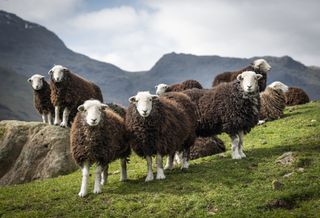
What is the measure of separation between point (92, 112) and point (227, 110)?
243 inches

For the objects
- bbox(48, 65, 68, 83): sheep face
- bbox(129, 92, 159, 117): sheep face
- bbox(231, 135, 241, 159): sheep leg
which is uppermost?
bbox(48, 65, 68, 83): sheep face

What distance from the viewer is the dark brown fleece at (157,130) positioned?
51.4 ft

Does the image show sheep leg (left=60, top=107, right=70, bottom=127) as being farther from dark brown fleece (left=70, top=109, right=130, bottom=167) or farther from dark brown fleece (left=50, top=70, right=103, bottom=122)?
dark brown fleece (left=70, top=109, right=130, bottom=167)

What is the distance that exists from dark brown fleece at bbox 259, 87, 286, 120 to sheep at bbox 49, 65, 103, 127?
10854 mm

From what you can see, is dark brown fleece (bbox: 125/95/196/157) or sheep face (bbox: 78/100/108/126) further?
dark brown fleece (bbox: 125/95/196/157)

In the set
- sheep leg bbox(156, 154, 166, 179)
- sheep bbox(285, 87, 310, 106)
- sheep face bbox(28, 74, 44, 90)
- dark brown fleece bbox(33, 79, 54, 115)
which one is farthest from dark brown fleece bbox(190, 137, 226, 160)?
sheep bbox(285, 87, 310, 106)

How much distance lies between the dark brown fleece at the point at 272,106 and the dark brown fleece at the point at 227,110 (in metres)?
8.64

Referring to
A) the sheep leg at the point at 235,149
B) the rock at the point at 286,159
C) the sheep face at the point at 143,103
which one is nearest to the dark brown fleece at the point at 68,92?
the sheep face at the point at 143,103

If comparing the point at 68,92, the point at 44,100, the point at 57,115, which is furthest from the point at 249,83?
the point at 44,100

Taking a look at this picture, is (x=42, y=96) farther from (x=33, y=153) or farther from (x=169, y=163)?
(x=169, y=163)

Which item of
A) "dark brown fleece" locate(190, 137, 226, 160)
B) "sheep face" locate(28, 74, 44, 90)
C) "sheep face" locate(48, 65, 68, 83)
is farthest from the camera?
"sheep face" locate(28, 74, 44, 90)

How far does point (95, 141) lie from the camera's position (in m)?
14.6

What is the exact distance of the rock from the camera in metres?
15.3

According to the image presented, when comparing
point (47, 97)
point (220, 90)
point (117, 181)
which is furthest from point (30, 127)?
point (220, 90)
